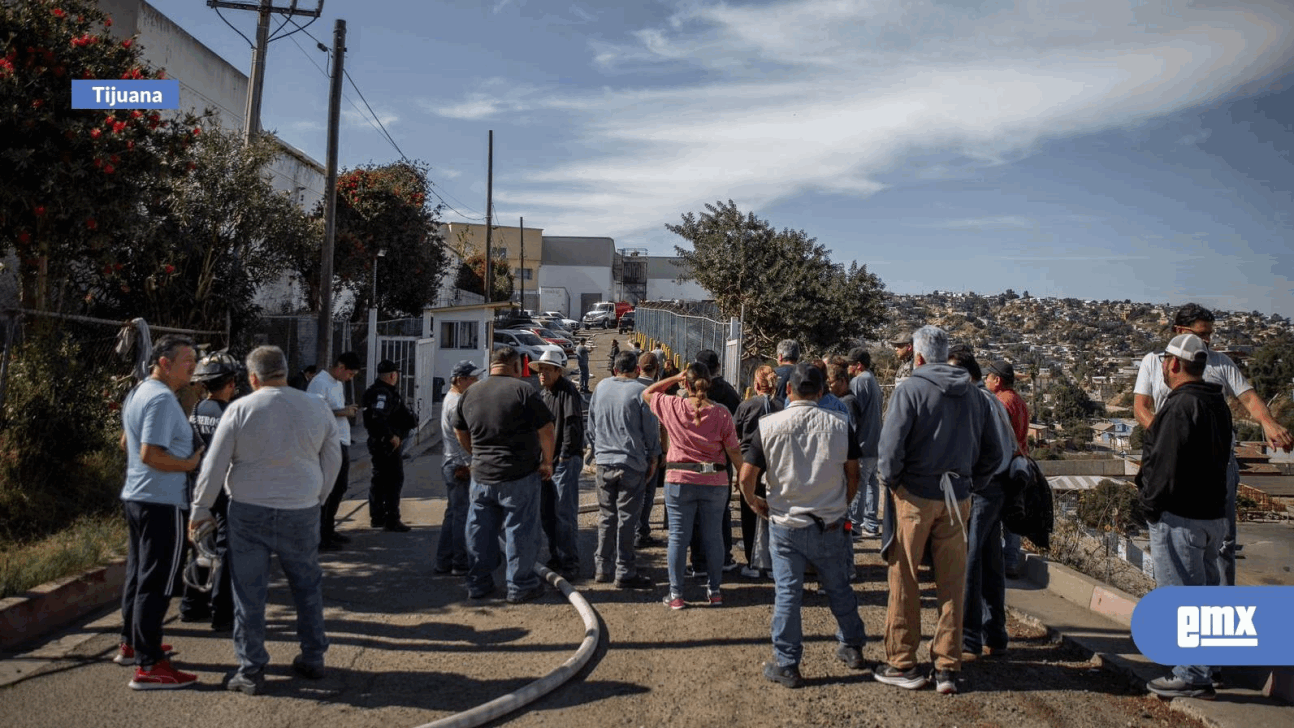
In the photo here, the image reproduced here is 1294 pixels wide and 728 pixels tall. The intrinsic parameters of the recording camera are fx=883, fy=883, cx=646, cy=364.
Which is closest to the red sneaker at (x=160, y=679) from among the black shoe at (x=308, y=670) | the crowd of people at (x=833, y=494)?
the crowd of people at (x=833, y=494)

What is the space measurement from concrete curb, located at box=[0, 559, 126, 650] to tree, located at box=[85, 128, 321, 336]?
6.85 metres

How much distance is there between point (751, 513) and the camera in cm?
735

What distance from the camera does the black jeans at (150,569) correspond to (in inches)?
184

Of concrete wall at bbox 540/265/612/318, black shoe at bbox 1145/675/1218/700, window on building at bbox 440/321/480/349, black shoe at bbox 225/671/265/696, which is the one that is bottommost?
black shoe at bbox 225/671/265/696

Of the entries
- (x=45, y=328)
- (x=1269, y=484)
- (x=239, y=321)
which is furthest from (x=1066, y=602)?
(x=1269, y=484)

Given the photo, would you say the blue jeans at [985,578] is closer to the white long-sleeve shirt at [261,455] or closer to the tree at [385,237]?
the white long-sleeve shirt at [261,455]

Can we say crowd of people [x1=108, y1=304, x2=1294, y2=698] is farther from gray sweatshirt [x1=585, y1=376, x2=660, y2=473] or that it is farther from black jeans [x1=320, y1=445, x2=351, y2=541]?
black jeans [x1=320, y1=445, x2=351, y2=541]

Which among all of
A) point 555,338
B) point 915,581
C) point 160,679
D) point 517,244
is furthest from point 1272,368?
point 517,244

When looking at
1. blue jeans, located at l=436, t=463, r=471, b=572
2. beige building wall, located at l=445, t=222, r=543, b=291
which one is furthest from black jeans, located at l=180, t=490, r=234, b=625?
beige building wall, located at l=445, t=222, r=543, b=291

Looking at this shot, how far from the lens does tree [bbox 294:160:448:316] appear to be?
21703 mm

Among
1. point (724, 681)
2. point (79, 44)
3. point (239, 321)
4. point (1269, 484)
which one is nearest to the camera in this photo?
point (724, 681)

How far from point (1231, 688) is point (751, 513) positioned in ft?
11.4

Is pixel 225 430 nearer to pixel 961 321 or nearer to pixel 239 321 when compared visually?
A: pixel 239 321

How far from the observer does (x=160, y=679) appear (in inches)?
184
